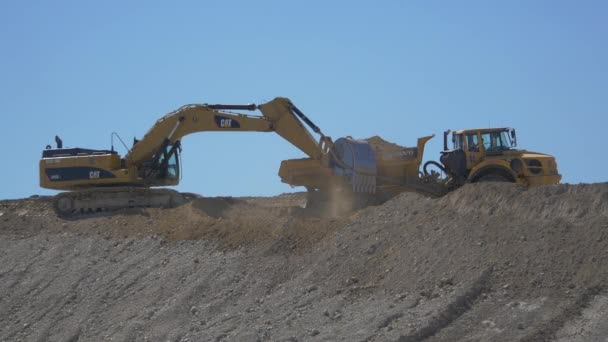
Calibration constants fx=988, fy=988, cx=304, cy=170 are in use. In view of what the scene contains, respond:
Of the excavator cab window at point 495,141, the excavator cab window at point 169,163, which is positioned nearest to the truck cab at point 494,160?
the excavator cab window at point 495,141

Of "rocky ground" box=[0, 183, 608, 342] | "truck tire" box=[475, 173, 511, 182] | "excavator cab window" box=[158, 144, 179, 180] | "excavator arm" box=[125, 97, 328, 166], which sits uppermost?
"excavator arm" box=[125, 97, 328, 166]

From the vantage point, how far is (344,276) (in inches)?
651

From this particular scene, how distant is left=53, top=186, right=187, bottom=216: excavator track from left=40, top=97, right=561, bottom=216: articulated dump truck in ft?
0.09

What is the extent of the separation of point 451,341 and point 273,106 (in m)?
15.1

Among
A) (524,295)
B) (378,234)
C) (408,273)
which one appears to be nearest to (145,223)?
(378,234)

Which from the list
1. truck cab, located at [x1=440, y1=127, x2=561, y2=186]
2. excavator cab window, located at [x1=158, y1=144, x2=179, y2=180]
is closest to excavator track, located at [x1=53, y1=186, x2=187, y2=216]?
excavator cab window, located at [x1=158, y1=144, x2=179, y2=180]

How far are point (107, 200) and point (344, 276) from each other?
43.8 feet

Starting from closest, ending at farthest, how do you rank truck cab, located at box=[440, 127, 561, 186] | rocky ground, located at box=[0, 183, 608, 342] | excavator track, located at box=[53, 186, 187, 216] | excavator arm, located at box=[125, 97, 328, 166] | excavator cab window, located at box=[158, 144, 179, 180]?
1. rocky ground, located at box=[0, 183, 608, 342]
2. truck cab, located at box=[440, 127, 561, 186]
3. excavator arm, located at box=[125, 97, 328, 166]
4. excavator track, located at box=[53, 186, 187, 216]
5. excavator cab window, located at box=[158, 144, 179, 180]

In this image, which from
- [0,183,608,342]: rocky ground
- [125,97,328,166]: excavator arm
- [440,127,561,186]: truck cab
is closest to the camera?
[0,183,608,342]: rocky ground

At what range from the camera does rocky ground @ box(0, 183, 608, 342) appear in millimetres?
13680

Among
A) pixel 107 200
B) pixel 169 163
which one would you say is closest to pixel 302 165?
pixel 169 163

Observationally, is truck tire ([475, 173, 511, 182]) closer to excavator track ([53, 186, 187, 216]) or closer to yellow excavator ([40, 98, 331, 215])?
yellow excavator ([40, 98, 331, 215])

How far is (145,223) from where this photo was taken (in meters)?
24.2

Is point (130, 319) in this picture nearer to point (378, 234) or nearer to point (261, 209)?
point (378, 234)
